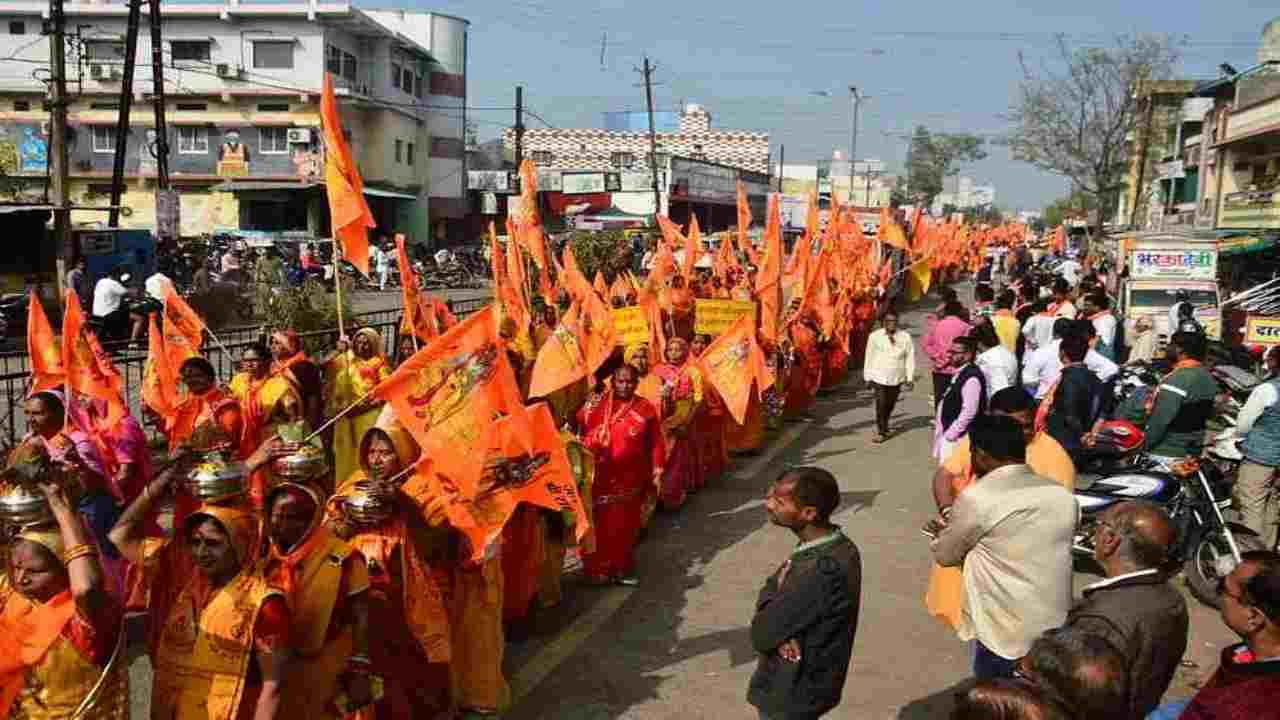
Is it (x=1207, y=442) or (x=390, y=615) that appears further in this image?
(x=1207, y=442)

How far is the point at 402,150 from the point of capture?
44969 mm

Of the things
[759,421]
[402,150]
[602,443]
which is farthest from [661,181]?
[602,443]

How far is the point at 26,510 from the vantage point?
3.45 meters

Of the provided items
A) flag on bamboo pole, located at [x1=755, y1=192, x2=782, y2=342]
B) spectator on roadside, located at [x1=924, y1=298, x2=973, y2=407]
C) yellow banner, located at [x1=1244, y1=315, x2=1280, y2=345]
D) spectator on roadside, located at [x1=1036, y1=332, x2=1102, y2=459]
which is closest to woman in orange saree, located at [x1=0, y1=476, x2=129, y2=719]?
spectator on roadside, located at [x1=1036, y1=332, x2=1102, y2=459]

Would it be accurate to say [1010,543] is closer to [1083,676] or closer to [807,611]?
[807,611]

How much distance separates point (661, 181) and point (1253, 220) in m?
29.5

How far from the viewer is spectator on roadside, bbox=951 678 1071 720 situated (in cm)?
222

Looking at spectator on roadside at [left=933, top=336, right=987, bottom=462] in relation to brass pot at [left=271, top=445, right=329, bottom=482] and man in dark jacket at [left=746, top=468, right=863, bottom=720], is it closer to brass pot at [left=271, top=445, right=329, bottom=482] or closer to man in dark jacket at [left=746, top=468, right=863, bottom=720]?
man in dark jacket at [left=746, top=468, right=863, bottom=720]

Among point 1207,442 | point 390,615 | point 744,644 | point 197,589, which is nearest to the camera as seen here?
point 197,589

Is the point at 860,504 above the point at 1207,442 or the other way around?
the other way around

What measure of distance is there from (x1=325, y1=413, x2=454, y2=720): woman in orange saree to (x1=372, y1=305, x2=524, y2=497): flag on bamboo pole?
16 cm

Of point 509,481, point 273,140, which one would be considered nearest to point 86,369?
point 509,481

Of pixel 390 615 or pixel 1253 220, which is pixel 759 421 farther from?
pixel 1253 220

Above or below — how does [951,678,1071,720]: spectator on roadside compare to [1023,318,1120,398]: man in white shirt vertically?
above
